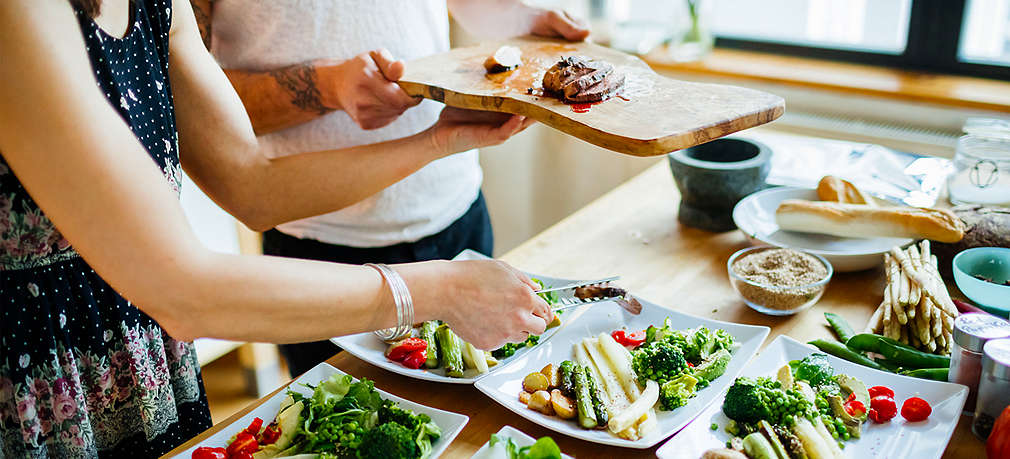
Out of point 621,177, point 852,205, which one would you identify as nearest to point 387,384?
point 852,205

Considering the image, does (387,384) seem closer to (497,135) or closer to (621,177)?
(497,135)

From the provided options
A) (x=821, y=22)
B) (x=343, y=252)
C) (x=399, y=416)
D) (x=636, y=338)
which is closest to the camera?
(x=399, y=416)

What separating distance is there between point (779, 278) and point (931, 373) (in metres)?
0.34

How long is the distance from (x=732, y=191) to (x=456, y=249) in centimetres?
69

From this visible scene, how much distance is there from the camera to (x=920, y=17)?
2.98 meters

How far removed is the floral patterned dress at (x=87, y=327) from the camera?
1138mm

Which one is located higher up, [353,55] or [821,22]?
[353,55]

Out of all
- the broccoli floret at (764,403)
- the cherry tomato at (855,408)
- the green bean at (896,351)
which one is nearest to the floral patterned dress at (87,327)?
the broccoli floret at (764,403)

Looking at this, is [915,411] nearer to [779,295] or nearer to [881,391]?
[881,391]

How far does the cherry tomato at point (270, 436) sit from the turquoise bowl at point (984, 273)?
1271 millimetres

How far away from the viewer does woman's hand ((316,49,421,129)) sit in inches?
60.7

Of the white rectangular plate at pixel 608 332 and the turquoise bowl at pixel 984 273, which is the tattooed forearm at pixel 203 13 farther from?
the turquoise bowl at pixel 984 273

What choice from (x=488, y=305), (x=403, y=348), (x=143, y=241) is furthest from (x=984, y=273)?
(x=143, y=241)

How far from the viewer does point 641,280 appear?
5.78 ft
